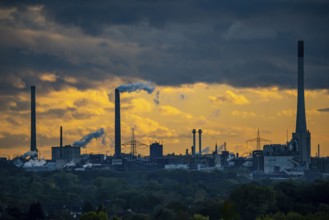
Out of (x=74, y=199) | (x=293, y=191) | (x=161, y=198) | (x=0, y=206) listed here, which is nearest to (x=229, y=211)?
(x=293, y=191)

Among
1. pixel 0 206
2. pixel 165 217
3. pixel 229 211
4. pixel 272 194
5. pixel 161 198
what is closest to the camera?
pixel 229 211

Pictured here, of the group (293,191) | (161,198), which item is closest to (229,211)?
(293,191)

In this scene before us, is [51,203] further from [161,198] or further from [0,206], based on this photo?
[0,206]

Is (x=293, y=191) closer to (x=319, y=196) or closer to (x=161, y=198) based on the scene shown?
(x=319, y=196)

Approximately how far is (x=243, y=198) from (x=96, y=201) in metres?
52.6

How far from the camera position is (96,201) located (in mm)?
173625

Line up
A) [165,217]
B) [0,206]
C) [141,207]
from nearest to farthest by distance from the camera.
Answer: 1. [165,217]
2. [0,206]
3. [141,207]

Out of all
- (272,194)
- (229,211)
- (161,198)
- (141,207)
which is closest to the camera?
(229,211)

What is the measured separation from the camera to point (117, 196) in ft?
569

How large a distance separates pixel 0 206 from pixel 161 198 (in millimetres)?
30645

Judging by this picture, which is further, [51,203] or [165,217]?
[51,203]

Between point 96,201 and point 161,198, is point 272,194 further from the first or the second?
point 96,201

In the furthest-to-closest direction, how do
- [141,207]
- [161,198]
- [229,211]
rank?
1. [161,198]
2. [141,207]
3. [229,211]

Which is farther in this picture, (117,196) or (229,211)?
(117,196)
